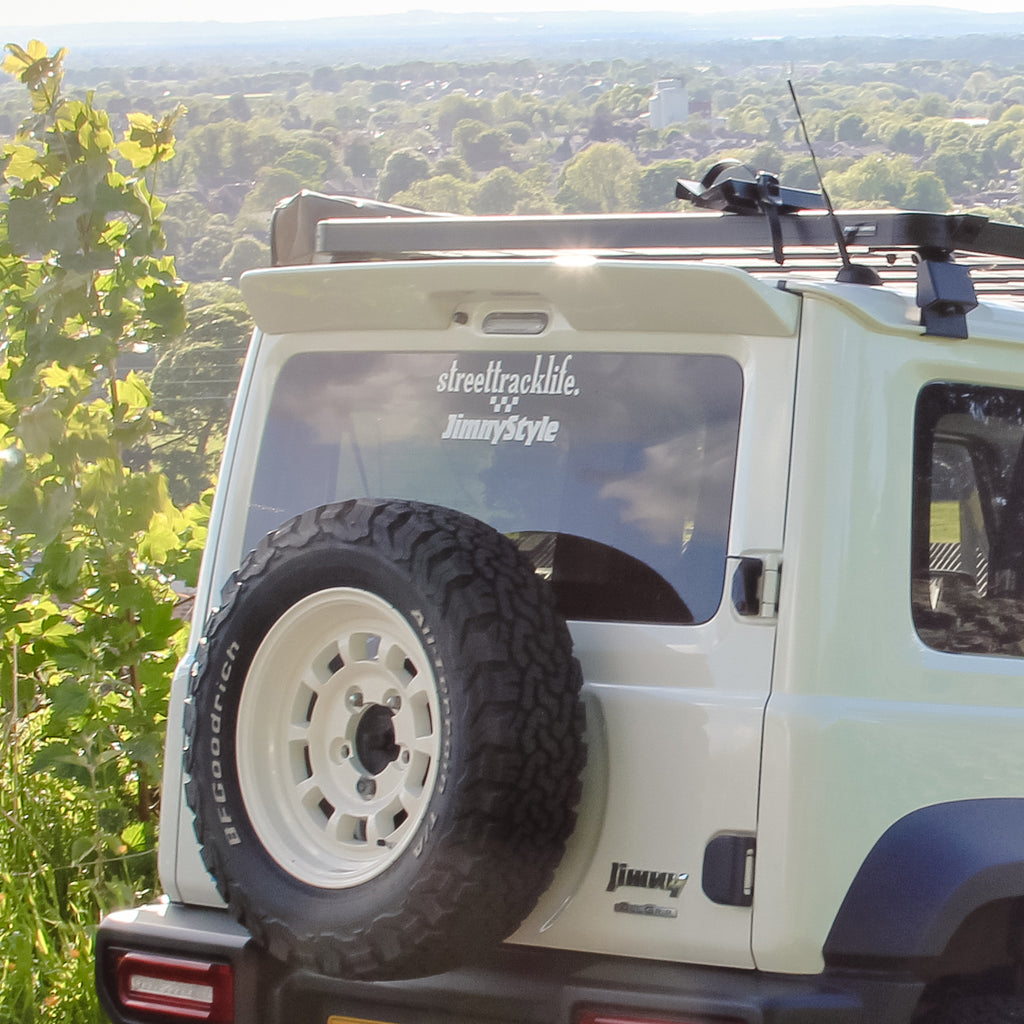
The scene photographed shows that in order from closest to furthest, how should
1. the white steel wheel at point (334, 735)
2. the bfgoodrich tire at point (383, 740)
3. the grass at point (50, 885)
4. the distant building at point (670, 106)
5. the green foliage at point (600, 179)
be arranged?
the bfgoodrich tire at point (383, 740)
the white steel wheel at point (334, 735)
the grass at point (50, 885)
the distant building at point (670, 106)
the green foliage at point (600, 179)

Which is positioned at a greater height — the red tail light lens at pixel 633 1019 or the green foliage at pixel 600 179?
the green foliage at pixel 600 179

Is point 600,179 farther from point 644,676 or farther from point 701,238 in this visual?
point 644,676

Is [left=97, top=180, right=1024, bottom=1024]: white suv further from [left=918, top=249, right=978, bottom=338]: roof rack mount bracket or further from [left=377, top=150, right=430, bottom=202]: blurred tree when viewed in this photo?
[left=377, top=150, right=430, bottom=202]: blurred tree

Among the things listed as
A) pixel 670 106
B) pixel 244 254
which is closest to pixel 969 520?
pixel 670 106

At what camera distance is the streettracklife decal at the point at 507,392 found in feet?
9.09

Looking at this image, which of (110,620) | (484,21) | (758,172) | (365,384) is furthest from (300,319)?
(484,21)

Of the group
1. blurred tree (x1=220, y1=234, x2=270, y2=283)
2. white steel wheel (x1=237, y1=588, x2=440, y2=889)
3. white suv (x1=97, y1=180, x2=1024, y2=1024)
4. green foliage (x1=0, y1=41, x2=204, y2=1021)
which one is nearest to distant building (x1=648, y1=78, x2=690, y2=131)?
blurred tree (x1=220, y1=234, x2=270, y2=283)

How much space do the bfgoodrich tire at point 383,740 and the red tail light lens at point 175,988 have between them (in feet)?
0.88

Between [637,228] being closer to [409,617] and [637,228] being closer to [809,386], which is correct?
[809,386]

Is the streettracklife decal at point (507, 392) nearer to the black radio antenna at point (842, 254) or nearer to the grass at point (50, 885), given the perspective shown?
the black radio antenna at point (842, 254)

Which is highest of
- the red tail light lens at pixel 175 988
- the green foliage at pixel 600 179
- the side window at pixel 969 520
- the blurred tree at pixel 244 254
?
the green foliage at pixel 600 179

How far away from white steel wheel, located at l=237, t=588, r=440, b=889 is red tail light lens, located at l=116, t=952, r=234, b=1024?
36cm

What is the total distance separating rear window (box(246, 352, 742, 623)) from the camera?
2600 millimetres

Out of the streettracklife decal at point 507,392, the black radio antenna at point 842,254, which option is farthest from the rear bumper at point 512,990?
the black radio antenna at point 842,254
